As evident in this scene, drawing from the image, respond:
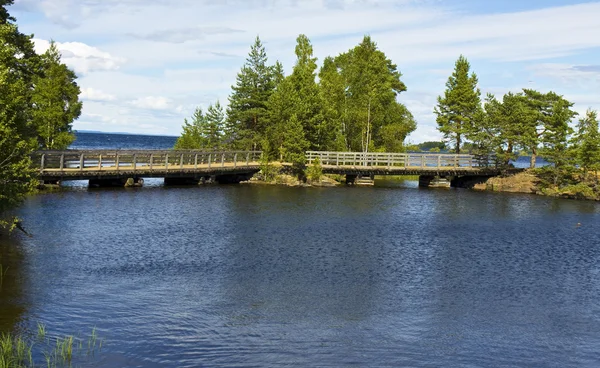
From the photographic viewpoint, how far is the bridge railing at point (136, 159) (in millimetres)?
44969

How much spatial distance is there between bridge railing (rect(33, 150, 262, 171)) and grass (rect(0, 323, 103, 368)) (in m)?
31.6

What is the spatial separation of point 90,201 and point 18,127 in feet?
52.6

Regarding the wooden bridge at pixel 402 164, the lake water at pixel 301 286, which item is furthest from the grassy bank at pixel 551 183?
the lake water at pixel 301 286

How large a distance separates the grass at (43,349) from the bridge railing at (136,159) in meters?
31.6

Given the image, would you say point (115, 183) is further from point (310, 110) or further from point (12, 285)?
point (12, 285)

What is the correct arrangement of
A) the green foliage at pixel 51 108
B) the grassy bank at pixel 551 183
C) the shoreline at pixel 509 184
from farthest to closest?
the shoreline at pixel 509 184 → the grassy bank at pixel 551 183 → the green foliage at pixel 51 108

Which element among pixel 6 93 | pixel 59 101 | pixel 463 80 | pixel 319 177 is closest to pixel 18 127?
pixel 6 93

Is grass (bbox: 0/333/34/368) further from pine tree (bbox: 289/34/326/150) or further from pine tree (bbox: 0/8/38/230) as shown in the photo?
pine tree (bbox: 289/34/326/150)

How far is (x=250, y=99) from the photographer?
64.3m

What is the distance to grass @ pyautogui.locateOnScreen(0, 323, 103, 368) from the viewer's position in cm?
1342

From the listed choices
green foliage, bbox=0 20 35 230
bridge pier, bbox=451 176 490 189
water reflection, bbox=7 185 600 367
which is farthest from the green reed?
bridge pier, bbox=451 176 490 189

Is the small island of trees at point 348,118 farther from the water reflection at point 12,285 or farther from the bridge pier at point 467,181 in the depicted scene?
the water reflection at point 12,285

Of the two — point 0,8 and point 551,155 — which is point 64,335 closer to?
point 0,8

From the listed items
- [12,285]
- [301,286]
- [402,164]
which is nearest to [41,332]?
A: [12,285]
